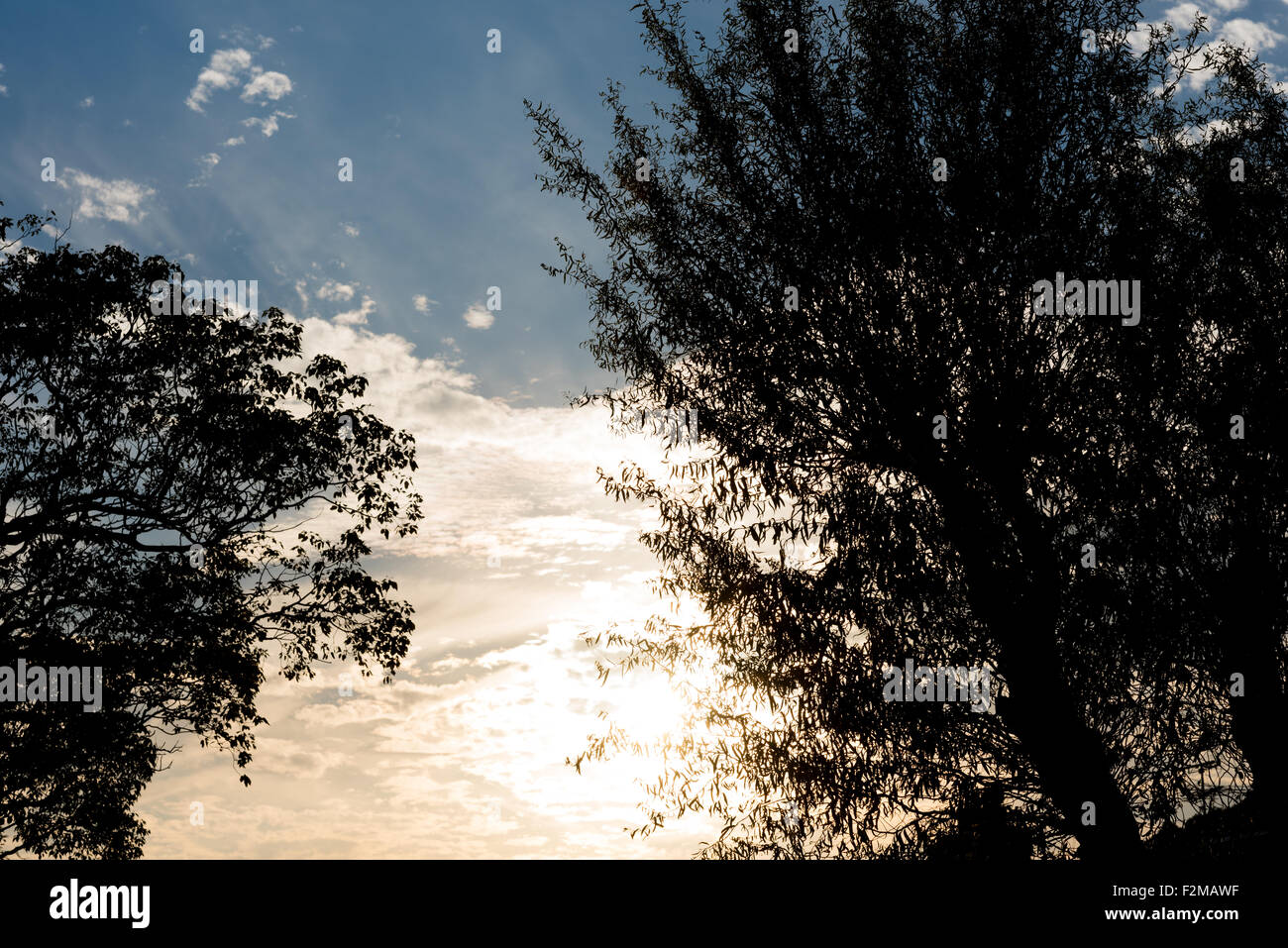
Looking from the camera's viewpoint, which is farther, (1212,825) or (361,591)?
(361,591)

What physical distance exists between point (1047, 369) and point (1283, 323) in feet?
10.7

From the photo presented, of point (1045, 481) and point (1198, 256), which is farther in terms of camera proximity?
point (1198, 256)

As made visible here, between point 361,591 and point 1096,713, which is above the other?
point 361,591

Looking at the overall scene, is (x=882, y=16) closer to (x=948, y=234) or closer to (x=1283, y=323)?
(x=948, y=234)
